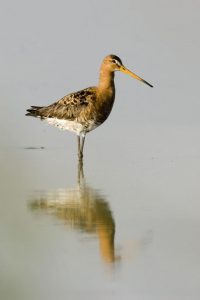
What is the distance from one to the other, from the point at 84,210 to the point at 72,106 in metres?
5.16

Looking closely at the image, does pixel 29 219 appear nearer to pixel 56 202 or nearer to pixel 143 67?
pixel 56 202

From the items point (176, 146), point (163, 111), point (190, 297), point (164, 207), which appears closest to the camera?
point (190, 297)

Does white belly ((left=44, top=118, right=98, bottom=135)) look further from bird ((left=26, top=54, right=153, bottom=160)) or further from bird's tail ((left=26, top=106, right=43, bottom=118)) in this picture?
bird's tail ((left=26, top=106, right=43, bottom=118))

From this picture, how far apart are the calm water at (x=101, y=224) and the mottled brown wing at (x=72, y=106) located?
0.85m

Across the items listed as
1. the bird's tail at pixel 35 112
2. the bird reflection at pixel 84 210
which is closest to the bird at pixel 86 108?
the bird's tail at pixel 35 112

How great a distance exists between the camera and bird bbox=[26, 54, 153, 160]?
41.7 feet

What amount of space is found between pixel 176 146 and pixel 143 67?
18.4 ft

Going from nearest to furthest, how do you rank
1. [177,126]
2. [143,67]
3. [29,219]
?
[29,219]
[177,126]
[143,67]

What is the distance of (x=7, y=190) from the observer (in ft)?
11.7

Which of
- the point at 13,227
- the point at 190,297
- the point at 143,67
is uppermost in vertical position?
the point at 143,67

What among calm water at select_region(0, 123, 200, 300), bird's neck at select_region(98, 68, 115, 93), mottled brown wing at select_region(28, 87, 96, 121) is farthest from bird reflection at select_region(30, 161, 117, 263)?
bird's neck at select_region(98, 68, 115, 93)

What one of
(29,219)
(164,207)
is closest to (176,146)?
(164,207)

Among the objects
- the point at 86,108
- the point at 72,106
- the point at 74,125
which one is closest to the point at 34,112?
the point at 72,106

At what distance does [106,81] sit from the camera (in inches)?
516
